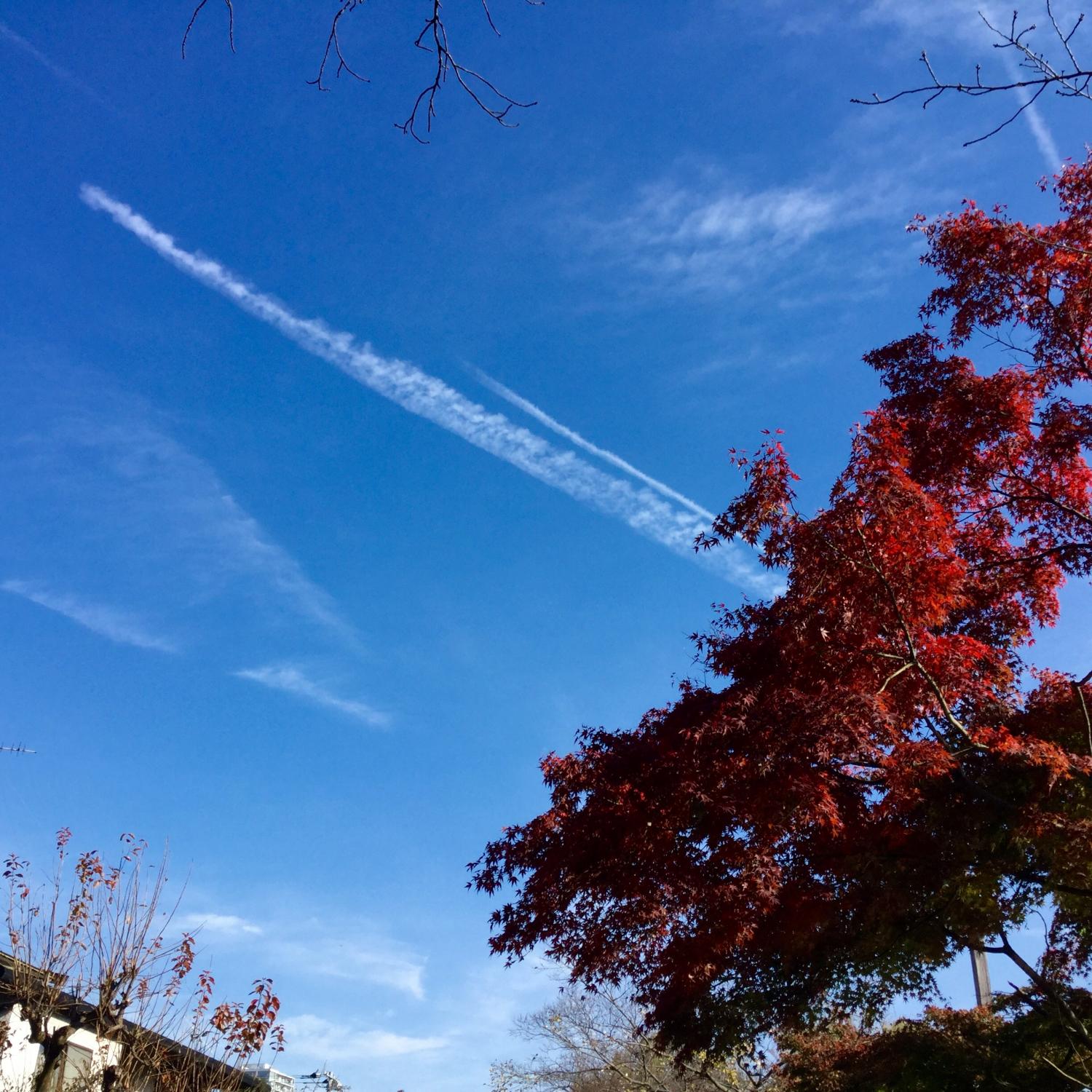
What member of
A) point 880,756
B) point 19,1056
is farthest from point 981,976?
point 19,1056

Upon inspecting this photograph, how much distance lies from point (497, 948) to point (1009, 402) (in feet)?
26.2

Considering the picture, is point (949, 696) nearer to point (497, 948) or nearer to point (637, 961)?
point (637, 961)

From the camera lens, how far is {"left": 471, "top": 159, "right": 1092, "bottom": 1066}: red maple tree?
8.21 metres

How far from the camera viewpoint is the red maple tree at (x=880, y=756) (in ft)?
26.9

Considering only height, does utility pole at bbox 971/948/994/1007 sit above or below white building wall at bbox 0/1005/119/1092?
above

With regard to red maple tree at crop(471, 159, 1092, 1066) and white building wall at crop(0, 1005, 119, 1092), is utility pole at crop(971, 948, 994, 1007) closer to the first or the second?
red maple tree at crop(471, 159, 1092, 1066)

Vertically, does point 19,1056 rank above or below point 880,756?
below

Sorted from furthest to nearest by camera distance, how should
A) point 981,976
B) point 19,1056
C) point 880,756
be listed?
point 981,976
point 19,1056
point 880,756

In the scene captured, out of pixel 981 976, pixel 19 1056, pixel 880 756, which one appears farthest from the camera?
pixel 981 976

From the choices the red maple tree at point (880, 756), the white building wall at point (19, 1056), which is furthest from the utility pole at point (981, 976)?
the white building wall at point (19, 1056)

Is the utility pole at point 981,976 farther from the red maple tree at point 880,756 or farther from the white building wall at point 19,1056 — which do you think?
the white building wall at point 19,1056

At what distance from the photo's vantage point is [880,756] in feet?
28.3

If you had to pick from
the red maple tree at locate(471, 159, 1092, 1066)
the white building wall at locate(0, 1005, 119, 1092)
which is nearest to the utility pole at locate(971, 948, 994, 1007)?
the red maple tree at locate(471, 159, 1092, 1066)

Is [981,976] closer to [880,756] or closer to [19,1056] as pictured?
[880,756]
